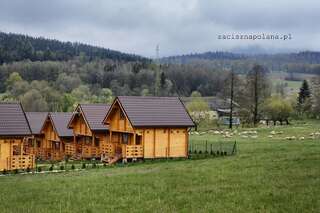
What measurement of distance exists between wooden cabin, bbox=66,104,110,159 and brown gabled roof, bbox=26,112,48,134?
7.64m

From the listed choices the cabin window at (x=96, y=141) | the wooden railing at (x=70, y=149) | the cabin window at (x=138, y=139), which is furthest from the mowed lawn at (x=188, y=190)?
the wooden railing at (x=70, y=149)

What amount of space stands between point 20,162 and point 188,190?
18.0m

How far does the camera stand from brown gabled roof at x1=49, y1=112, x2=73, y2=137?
52375 mm

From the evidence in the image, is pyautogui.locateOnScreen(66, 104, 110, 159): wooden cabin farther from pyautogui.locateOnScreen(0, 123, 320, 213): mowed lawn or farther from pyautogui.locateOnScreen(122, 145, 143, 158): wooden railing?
pyautogui.locateOnScreen(0, 123, 320, 213): mowed lawn

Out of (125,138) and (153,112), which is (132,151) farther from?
(125,138)

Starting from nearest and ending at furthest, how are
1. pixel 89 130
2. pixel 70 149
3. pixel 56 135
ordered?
1. pixel 89 130
2. pixel 70 149
3. pixel 56 135

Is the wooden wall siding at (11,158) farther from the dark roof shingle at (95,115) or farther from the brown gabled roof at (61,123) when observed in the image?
the brown gabled roof at (61,123)

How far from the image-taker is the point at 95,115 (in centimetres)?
4825

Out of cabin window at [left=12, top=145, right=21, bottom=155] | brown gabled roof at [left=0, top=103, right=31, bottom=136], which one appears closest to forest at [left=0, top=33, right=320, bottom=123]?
cabin window at [left=12, top=145, right=21, bottom=155]

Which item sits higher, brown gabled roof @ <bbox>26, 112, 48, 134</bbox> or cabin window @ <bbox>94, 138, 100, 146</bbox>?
brown gabled roof @ <bbox>26, 112, 48, 134</bbox>

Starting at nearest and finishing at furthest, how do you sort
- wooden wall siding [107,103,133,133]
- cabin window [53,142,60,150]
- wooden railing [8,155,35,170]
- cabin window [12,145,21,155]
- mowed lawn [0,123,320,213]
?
mowed lawn [0,123,320,213] < wooden railing [8,155,35,170] < cabin window [12,145,21,155] < wooden wall siding [107,103,133,133] < cabin window [53,142,60,150]

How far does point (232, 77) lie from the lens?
82312 mm

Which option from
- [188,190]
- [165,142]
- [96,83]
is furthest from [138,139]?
[96,83]

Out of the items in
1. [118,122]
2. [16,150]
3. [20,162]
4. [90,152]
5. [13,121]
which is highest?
[13,121]
